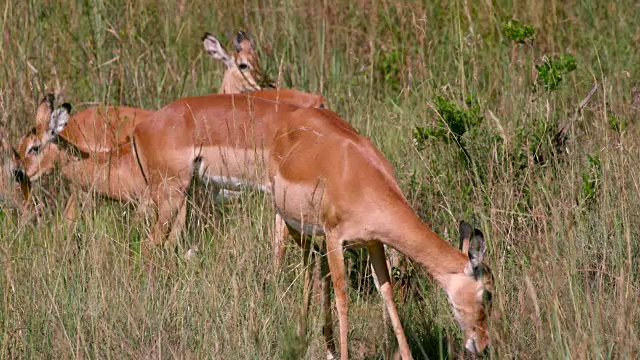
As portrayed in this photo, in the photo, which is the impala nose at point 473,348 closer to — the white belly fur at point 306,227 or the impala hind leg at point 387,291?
the impala hind leg at point 387,291

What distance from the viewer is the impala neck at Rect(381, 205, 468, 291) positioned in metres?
4.26

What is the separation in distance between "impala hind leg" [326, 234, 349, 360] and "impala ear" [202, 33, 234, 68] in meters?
3.50

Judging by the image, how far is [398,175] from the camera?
5.81 meters

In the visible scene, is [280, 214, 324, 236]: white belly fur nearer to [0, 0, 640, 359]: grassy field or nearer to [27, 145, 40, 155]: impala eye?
[0, 0, 640, 359]: grassy field

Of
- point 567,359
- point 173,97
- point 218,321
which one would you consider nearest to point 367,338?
point 218,321

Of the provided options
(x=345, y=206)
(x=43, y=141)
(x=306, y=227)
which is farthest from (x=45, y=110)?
(x=345, y=206)

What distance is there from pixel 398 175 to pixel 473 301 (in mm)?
1677

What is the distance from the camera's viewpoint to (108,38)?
7.42m

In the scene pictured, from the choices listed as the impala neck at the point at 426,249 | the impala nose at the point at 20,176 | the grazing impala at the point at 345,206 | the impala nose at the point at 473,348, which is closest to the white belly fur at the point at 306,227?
the grazing impala at the point at 345,206

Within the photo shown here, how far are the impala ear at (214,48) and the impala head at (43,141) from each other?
167 centimetres

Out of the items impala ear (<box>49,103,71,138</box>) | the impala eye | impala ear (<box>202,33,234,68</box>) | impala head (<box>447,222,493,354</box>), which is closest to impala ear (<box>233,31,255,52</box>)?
impala ear (<box>202,33,234,68</box>)

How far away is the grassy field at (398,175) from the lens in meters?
4.08

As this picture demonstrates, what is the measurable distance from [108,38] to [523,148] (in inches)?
132

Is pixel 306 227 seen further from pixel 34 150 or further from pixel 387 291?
pixel 34 150
